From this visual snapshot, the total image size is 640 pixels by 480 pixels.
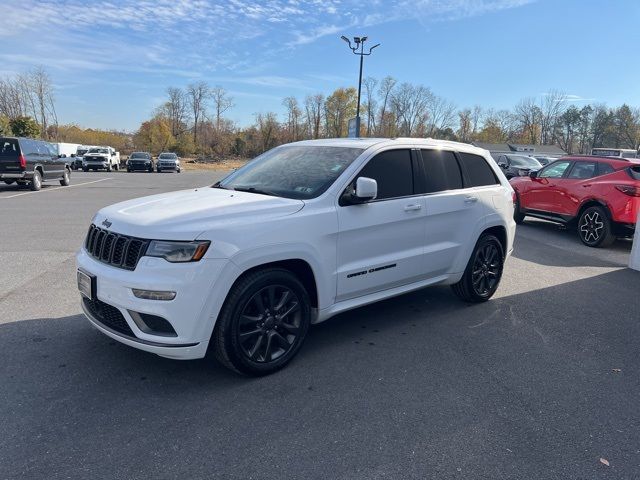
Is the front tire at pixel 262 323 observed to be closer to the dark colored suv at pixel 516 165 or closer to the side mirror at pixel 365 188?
the side mirror at pixel 365 188

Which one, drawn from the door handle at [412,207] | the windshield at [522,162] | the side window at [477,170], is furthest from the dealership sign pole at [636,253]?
the windshield at [522,162]

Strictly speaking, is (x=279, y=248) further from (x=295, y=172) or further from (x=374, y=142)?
(x=374, y=142)

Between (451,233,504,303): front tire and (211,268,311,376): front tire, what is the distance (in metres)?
2.30

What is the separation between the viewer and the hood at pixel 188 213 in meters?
3.23

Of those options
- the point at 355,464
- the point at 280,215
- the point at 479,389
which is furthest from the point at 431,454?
the point at 280,215

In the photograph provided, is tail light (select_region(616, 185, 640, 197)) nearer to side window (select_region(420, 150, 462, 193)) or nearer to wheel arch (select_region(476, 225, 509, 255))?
wheel arch (select_region(476, 225, 509, 255))

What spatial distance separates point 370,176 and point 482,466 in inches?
97.2

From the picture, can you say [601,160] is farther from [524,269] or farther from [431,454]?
[431,454]

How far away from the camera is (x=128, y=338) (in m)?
3.30

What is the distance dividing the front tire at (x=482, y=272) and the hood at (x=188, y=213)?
8.19 ft

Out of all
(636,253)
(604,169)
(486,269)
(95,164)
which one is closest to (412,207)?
(486,269)

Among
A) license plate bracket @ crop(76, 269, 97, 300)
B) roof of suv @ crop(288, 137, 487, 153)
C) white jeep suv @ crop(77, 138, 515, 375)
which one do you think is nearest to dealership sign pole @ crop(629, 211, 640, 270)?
white jeep suv @ crop(77, 138, 515, 375)

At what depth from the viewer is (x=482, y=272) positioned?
5.48 meters

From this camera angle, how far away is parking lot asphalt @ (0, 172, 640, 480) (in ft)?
8.77
